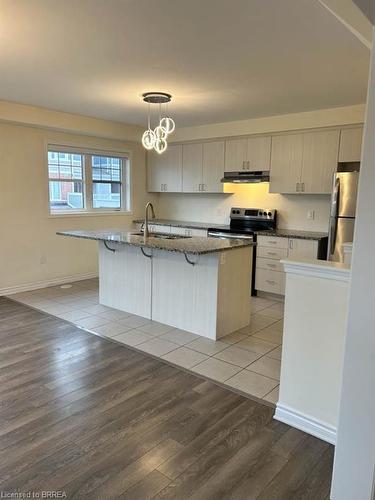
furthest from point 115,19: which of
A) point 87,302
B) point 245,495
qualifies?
point 87,302

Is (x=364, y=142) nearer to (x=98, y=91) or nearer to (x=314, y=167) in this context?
(x=98, y=91)

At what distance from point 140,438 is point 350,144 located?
4131mm

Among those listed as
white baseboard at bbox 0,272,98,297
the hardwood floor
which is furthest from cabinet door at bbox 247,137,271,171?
the hardwood floor

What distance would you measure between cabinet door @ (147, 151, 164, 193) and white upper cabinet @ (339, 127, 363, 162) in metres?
3.13

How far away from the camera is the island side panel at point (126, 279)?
163 inches

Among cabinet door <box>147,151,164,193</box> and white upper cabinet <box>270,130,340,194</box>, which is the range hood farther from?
cabinet door <box>147,151,164,193</box>

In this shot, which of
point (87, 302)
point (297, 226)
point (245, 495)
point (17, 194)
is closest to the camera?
point (245, 495)

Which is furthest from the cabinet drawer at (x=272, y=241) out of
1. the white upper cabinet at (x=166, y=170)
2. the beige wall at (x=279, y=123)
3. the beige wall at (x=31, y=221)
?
the beige wall at (x=31, y=221)

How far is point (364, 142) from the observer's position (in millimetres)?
1504

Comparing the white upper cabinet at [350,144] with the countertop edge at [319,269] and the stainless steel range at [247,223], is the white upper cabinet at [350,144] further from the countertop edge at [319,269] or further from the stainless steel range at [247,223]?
the countertop edge at [319,269]

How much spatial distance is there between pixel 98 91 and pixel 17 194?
6.54 ft

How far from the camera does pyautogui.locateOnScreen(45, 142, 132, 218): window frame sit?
5.62 m

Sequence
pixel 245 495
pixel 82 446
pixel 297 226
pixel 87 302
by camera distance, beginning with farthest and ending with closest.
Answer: pixel 297 226, pixel 87 302, pixel 82 446, pixel 245 495

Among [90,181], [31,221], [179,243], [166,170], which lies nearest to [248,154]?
[166,170]
